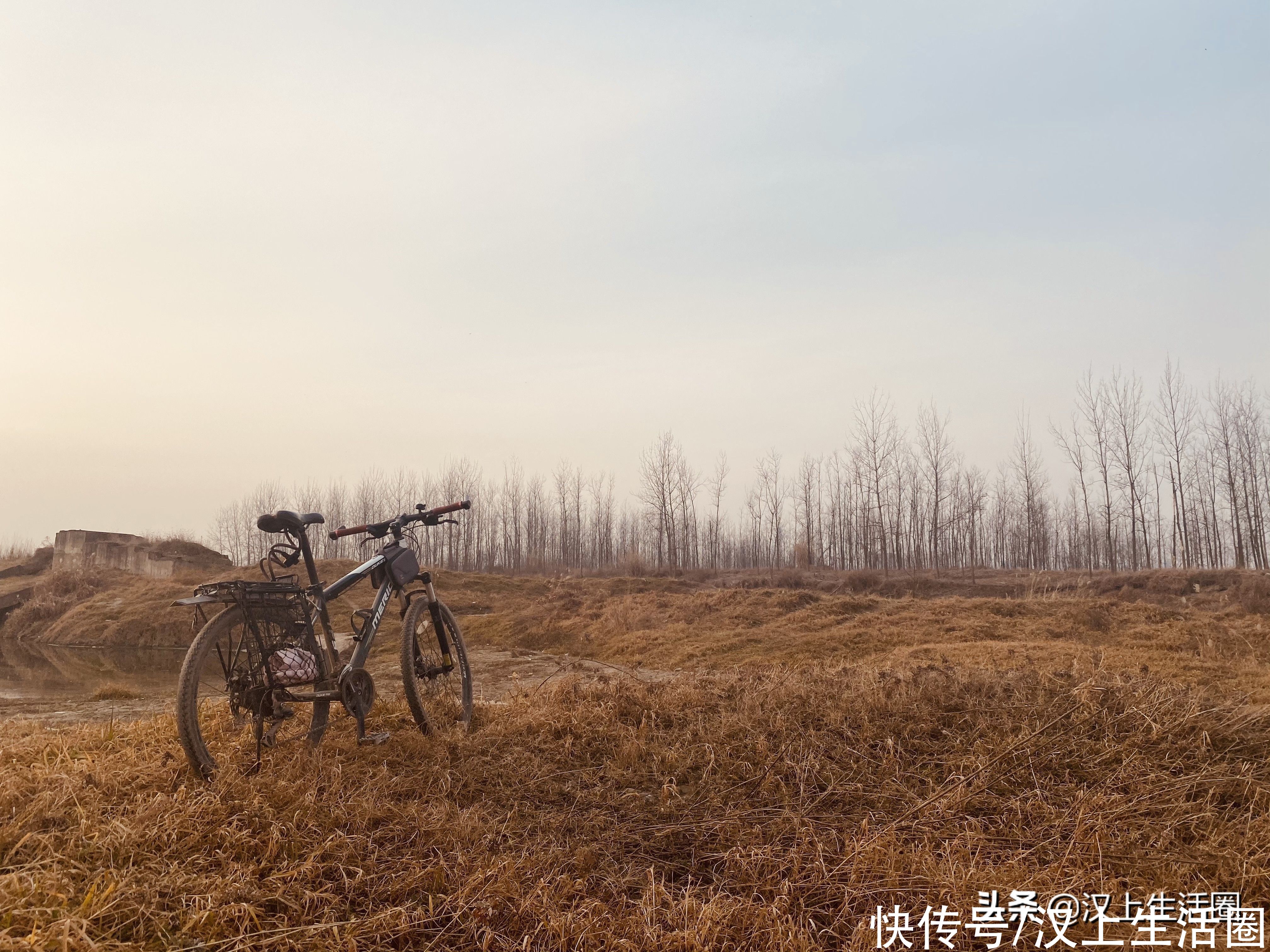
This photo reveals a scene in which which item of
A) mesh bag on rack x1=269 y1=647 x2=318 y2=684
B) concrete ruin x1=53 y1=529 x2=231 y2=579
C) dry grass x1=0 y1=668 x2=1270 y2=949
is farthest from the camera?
concrete ruin x1=53 y1=529 x2=231 y2=579

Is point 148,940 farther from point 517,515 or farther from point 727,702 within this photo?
point 517,515

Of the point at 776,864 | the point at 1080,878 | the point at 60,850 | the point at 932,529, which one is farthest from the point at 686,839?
the point at 932,529

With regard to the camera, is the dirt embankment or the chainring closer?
the chainring

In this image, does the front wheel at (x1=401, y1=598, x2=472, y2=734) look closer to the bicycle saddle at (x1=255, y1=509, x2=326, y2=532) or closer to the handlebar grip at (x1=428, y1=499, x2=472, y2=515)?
the handlebar grip at (x1=428, y1=499, x2=472, y2=515)

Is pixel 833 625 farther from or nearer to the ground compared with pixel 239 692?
nearer to the ground

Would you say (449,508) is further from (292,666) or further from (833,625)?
(833,625)

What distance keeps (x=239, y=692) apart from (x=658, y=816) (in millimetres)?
2059

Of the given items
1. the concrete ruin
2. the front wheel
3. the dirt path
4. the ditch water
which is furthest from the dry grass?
the concrete ruin

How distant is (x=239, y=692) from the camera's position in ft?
11.7

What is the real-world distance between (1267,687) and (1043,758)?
4.31 metres

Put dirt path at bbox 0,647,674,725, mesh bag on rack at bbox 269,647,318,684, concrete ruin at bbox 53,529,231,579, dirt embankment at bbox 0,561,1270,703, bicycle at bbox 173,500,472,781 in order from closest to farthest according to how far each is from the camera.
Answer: bicycle at bbox 173,500,472,781 < mesh bag on rack at bbox 269,647,318,684 < dirt path at bbox 0,647,674,725 < dirt embankment at bbox 0,561,1270,703 < concrete ruin at bbox 53,529,231,579

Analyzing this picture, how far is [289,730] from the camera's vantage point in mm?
4203

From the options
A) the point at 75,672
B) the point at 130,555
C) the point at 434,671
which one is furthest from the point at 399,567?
the point at 130,555

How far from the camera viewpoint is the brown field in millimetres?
2357
